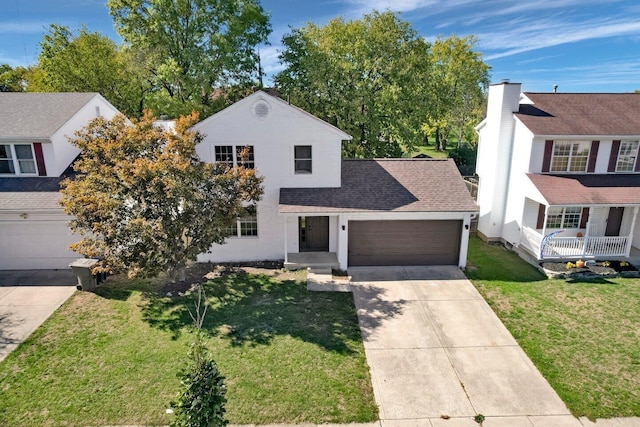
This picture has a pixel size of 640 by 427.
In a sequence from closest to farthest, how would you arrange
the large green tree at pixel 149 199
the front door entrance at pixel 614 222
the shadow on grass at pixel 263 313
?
1. the shadow on grass at pixel 263 313
2. the large green tree at pixel 149 199
3. the front door entrance at pixel 614 222

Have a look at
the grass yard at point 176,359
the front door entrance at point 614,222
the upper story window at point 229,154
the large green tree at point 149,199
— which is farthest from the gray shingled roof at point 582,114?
the large green tree at point 149,199

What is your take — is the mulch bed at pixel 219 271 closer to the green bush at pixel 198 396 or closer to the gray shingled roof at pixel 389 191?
the gray shingled roof at pixel 389 191

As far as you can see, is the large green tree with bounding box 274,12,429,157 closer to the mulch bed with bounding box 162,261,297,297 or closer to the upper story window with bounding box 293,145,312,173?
the upper story window with bounding box 293,145,312,173

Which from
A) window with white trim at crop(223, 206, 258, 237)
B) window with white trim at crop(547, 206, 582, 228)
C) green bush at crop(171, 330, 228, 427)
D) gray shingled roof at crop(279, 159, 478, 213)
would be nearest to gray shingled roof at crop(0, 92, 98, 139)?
window with white trim at crop(223, 206, 258, 237)

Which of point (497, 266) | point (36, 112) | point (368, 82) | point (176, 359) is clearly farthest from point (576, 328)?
point (36, 112)

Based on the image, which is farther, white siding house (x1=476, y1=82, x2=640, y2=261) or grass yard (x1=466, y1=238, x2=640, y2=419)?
white siding house (x1=476, y1=82, x2=640, y2=261)

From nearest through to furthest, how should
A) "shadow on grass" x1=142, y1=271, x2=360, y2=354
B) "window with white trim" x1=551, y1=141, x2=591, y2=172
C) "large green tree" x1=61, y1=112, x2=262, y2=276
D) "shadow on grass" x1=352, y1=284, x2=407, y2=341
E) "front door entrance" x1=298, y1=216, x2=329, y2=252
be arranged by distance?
1. "shadow on grass" x1=142, y1=271, x2=360, y2=354
2. "large green tree" x1=61, y1=112, x2=262, y2=276
3. "shadow on grass" x1=352, y1=284, x2=407, y2=341
4. "front door entrance" x1=298, y1=216, x2=329, y2=252
5. "window with white trim" x1=551, y1=141, x2=591, y2=172

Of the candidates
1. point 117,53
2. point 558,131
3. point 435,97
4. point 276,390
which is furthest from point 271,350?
point 117,53

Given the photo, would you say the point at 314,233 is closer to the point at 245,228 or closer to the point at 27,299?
the point at 245,228
